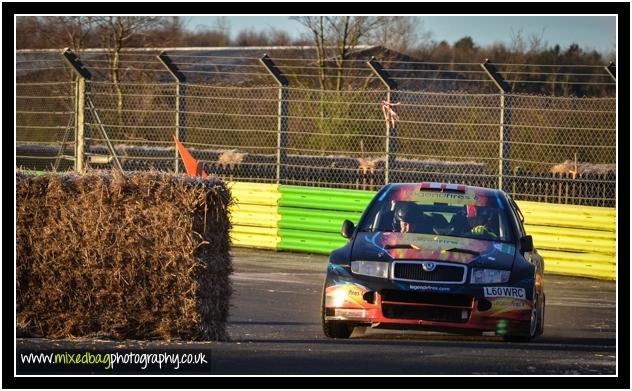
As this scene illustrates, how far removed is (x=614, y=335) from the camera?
11.8 m

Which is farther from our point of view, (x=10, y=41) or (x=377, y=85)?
(x=377, y=85)

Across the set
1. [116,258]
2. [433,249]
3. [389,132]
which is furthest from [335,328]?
[389,132]

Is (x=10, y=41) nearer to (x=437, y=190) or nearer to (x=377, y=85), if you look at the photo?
(x=437, y=190)

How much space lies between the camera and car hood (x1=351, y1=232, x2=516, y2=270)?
10.6 m

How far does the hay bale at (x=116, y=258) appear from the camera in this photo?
959 centimetres

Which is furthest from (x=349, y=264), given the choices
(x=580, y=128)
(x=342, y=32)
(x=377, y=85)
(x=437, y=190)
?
(x=377, y=85)

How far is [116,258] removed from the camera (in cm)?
962

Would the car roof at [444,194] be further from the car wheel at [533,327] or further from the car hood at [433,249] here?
the car wheel at [533,327]

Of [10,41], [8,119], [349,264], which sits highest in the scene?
[10,41]

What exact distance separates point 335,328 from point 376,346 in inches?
32.9

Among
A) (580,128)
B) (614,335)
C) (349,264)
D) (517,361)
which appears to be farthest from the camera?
(580,128)

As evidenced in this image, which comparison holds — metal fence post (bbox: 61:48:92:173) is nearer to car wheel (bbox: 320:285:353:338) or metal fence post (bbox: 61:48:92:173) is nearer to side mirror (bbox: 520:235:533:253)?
car wheel (bbox: 320:285:353:338)

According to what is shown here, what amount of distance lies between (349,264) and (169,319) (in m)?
1.82

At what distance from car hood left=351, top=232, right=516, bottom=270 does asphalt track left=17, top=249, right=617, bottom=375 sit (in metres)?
0.69
